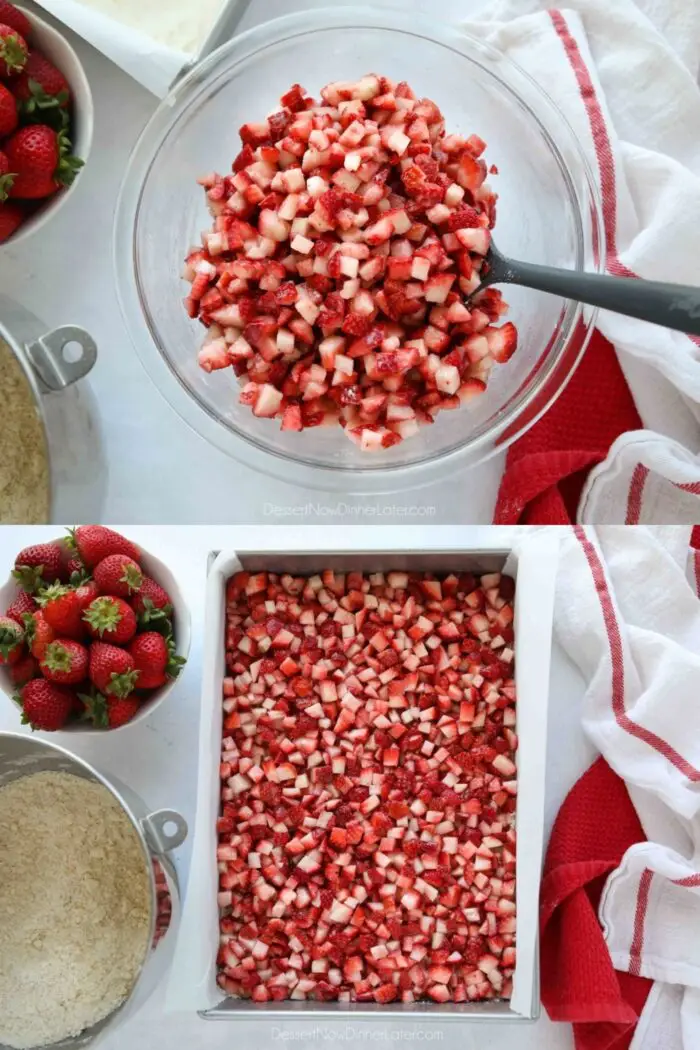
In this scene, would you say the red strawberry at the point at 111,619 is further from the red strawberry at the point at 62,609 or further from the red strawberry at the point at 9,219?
the red strawberry at the point at 9,219

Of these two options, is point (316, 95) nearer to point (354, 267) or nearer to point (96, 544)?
point (354, 267)

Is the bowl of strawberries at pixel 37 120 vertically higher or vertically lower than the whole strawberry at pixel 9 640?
higher

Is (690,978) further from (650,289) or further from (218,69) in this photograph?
(218,69)

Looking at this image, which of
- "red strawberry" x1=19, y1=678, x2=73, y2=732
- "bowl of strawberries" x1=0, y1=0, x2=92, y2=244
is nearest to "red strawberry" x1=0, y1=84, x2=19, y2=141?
"bowl of strawberries" x1=0, y1=0, x2=92, y2=244

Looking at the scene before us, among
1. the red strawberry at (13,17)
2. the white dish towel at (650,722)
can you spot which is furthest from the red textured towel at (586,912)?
the red strawberry at (13,17)

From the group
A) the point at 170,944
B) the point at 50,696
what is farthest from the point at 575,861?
the point at 50,696

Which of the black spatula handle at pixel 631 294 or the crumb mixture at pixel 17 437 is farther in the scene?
the crumb mixture at pixel 17 437
